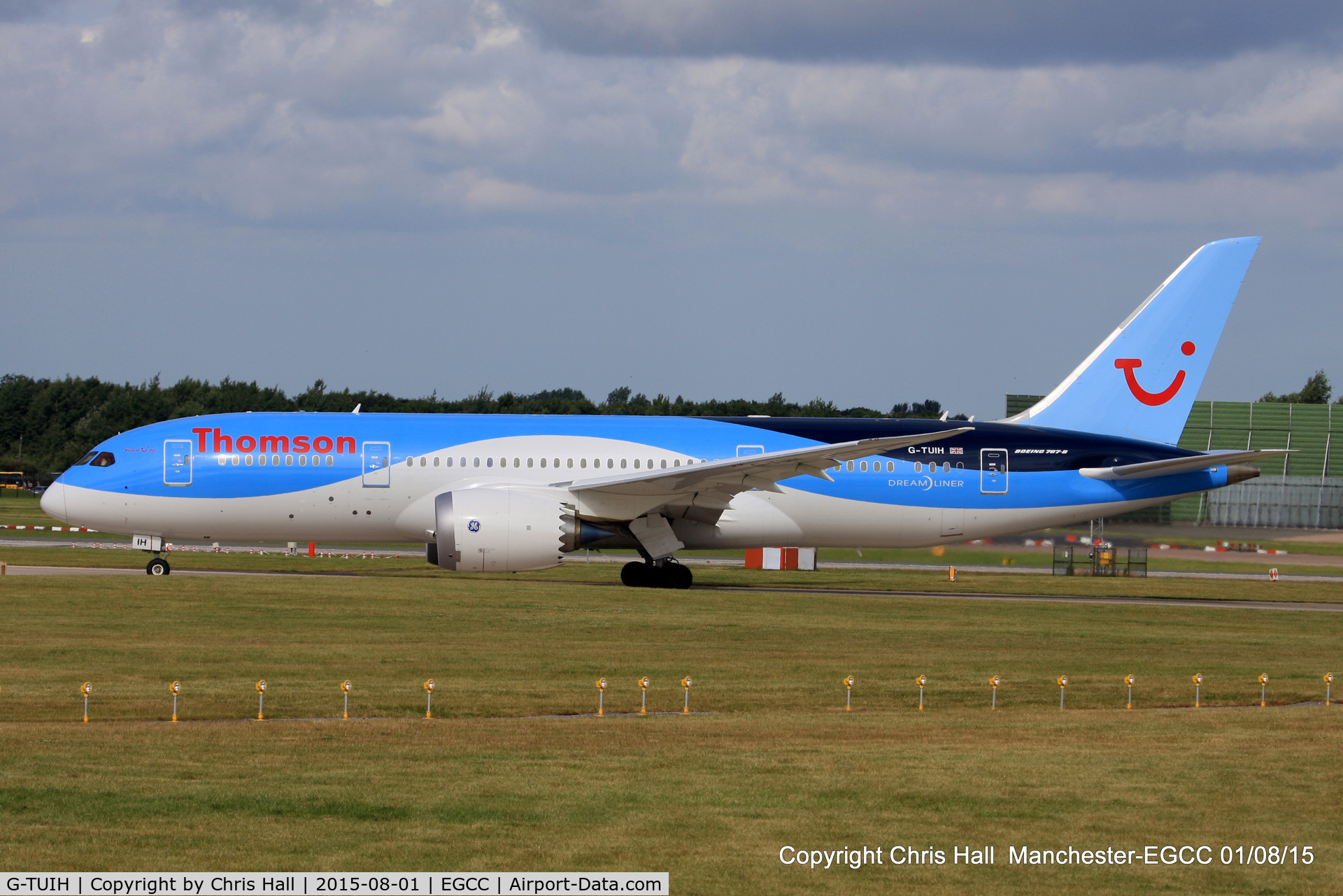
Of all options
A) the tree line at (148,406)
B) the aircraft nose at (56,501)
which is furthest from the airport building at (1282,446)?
the aircraft nose at (56,501)

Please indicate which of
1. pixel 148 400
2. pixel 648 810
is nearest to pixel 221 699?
pixel 648 810

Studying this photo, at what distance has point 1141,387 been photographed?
109 ft

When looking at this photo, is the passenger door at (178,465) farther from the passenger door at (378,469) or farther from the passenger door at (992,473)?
the passenger door at (992,473)

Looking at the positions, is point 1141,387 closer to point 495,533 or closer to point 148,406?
point 495,533

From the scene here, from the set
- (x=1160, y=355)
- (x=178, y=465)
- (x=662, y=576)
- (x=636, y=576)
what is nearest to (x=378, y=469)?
(x=178, y=465)

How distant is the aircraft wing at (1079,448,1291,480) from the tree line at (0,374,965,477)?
3323 cm

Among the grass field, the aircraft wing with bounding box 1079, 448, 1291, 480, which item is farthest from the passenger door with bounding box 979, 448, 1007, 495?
the grass field

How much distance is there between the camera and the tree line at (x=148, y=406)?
69.1 metres

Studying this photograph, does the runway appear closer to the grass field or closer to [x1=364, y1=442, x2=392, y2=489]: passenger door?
[x1=364, y1=442, x2=392, y2=489]: passenger door

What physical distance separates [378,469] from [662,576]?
711 cm

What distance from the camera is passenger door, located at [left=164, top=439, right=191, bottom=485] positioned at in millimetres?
29734

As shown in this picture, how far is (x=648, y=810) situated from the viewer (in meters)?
9.69

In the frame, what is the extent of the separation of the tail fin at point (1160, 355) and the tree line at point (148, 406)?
31602 millimetres

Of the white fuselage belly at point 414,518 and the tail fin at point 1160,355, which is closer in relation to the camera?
the white fuselage belly at point 414,518
